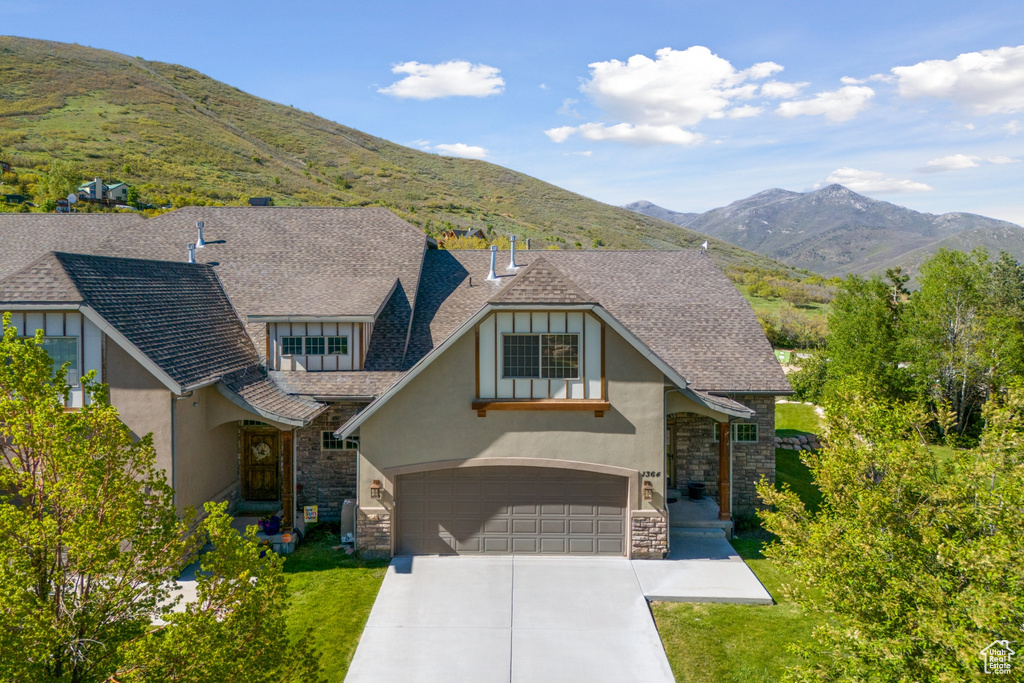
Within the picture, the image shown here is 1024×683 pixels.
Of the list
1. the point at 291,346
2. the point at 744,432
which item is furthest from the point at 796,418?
the point at 291,346

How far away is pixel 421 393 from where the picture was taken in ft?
41.4

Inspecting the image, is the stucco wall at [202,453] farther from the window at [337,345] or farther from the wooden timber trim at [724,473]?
the wooden timber trim at [724,473]

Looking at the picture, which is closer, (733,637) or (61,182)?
(733,637)

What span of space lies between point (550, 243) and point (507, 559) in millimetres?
48680

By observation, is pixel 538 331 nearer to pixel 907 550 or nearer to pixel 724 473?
pixel 724 473

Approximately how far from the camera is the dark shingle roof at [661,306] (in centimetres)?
1576

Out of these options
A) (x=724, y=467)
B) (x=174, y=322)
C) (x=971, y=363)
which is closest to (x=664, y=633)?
(x=724, y=467)

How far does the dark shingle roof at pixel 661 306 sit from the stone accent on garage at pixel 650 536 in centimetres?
391

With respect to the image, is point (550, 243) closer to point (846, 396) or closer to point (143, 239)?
point (143, 239)

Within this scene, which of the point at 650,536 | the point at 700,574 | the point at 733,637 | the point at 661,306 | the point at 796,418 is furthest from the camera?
the point at 796,418

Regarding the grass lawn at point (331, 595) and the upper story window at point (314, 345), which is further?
the upper story window at point (314, 345)

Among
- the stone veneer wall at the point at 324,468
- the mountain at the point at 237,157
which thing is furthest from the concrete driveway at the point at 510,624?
the mountain at the point at 237,157

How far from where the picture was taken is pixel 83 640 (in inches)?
199

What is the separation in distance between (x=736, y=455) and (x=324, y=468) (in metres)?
10.8
